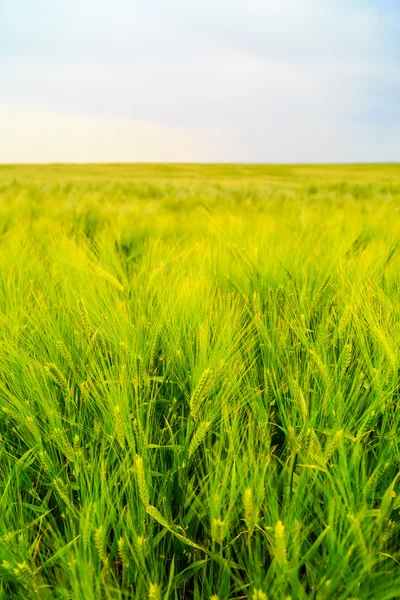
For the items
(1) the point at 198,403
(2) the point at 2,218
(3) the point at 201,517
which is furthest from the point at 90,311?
(2) the point at 2,218

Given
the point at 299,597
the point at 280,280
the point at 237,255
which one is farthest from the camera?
the point at 237,255

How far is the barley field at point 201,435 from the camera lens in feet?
1.61

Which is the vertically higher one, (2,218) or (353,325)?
(2,218)

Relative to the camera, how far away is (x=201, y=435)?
0.58 m

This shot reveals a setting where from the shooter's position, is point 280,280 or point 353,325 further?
point 280,280

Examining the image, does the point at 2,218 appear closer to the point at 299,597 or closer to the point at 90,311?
the point at 90,311

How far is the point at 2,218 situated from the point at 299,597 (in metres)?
2.28

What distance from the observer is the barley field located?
19.3 inches

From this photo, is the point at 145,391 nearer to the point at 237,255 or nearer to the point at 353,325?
the point at 353,325

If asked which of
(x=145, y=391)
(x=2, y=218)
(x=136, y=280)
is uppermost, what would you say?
(x=2, y=218)

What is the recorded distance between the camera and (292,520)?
50 centimetres

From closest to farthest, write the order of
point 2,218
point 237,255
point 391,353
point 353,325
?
1. point 391,353
2. point 353,325
3. point 237,255
4. point 2,218

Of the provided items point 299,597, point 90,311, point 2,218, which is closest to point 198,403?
point 299,597

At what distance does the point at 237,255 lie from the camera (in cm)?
130
